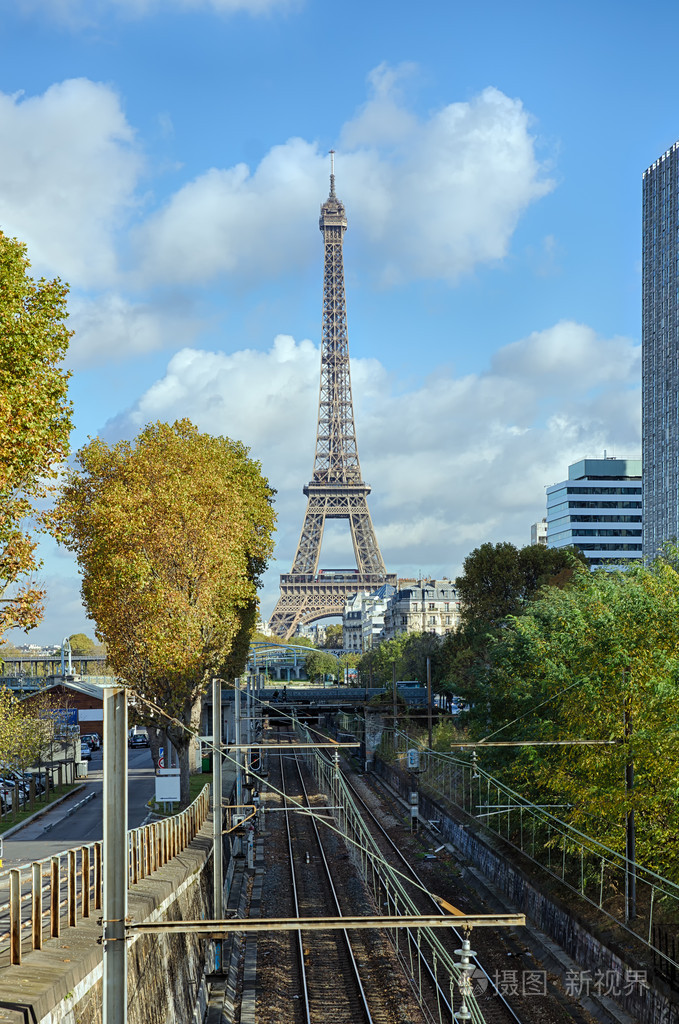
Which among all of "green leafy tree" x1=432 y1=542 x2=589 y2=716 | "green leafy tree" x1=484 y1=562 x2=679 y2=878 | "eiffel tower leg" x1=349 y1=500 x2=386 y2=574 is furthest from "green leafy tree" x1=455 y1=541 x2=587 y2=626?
"eiffel tower leg" x1=349 y1=500 x2=386 y2=574

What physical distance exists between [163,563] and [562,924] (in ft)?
58.3

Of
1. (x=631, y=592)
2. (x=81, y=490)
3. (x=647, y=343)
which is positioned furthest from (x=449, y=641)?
(x=647, y=343)

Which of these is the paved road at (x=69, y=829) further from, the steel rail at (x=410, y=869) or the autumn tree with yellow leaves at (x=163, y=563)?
the steel rail at (x=410, y=869)

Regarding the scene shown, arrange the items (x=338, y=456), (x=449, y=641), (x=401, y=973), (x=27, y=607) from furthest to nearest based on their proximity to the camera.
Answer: (x=338, y=456) < (x=449, y=641) < (x=401, y=973) < (x=27, y=607)

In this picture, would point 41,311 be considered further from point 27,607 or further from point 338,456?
point 338,456

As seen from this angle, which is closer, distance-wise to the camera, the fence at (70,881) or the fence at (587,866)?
the fence at (70,881)

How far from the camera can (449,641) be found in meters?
72.6

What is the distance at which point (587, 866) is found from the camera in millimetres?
25234

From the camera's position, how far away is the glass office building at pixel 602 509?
153m

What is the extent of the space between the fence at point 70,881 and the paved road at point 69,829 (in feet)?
11.1

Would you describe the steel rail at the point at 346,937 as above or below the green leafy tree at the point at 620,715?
below

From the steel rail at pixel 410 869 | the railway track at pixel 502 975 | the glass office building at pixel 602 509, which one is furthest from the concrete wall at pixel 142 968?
the glass office building at pixel 602 509

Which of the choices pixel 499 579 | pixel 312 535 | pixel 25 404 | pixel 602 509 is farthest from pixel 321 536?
pixel 25 404

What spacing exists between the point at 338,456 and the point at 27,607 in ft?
444
